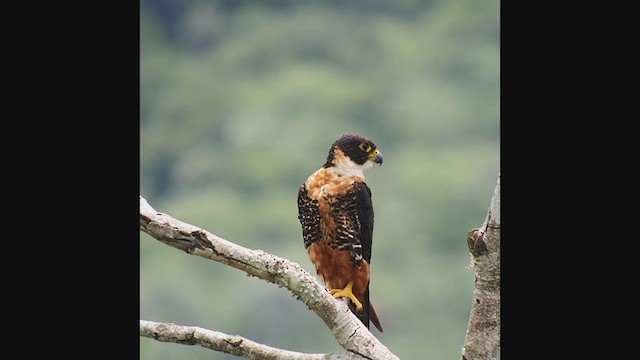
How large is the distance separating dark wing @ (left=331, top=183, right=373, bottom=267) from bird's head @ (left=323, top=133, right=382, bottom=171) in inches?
3.7

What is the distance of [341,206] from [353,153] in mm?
221

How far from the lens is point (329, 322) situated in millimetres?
2559

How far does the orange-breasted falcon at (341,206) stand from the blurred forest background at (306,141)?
587 centimetres

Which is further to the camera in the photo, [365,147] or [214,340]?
[365,147]

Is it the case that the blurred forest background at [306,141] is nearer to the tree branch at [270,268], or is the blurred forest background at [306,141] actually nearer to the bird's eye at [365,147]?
the bird's eye at [365,147]

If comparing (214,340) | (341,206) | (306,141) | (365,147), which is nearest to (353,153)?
(365,147)

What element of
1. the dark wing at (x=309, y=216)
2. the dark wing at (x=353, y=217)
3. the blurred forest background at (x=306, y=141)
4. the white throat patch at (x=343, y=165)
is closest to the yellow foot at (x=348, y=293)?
the dark wing at (x=353, y=217)

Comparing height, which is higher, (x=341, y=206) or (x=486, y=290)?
(x=341, y=206)

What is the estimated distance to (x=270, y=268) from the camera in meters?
2.42

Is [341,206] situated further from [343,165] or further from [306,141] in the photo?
[306,141]

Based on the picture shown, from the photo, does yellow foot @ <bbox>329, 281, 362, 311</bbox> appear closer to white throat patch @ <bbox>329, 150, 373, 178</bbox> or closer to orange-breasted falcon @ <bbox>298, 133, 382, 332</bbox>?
orange-breasted falcon @ <bbox>298, 133, 382, 332</bbox>

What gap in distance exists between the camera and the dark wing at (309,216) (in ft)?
10.3
